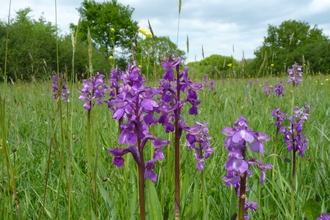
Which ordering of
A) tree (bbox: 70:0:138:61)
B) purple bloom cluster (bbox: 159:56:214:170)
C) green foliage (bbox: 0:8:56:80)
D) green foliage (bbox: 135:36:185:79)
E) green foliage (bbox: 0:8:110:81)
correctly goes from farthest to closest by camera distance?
tree (bbox: 70:0:138:61)
green foliage (bbox: 0:8:56:80)
green foliage (bbox: 0:8:110:81)
green foliage (bbox: 135:36:185:79)
purple bloom cluster (bbox: 159:56:214:170)

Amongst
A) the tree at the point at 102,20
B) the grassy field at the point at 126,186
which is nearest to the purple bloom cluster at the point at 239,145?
the grassy field at the point at 126,186

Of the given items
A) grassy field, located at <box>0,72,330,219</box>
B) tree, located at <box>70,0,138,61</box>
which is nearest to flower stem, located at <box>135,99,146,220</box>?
grassy field, located at <box>0,72,330,219</box>

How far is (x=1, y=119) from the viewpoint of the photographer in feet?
3.54

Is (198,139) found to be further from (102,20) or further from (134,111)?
(102,20)

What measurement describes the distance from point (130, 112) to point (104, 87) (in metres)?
1.66

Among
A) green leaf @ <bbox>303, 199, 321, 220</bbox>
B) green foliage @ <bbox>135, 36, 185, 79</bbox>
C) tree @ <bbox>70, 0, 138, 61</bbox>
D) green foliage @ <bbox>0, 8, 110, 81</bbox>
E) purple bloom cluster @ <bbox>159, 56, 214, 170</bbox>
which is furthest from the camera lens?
tree @ <bbox>70, 0, 138, 61</bbox>

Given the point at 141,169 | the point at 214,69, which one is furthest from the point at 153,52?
the point at 214,69

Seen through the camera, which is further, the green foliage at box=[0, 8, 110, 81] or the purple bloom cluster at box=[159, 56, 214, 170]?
the green foliage at box=[0, 8, 110, 81]

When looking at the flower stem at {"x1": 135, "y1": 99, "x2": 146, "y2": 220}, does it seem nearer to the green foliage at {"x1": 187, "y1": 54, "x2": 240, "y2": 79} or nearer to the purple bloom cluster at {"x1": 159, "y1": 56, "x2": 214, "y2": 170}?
the purple bloom cluster at {"x1": 159, "y1": 56, "x2": 214, "y2": 170}

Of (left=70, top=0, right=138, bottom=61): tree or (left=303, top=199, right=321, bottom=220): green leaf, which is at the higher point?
(left=70, top=0, right=138, bottom=61): tree

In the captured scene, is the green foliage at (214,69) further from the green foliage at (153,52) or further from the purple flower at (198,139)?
the purple flower at (198,139)

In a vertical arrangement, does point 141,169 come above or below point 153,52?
below

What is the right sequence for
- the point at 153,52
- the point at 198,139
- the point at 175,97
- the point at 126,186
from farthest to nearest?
the point at 153,52 < the point at 126,186 < the point at 198,139 < the point at 175,97

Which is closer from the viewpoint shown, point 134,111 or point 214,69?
point 134,111
